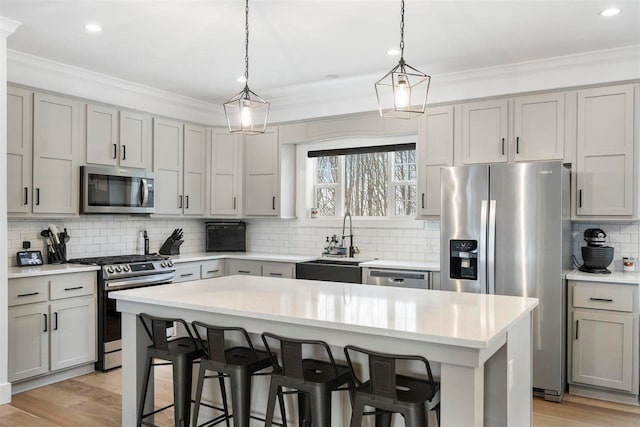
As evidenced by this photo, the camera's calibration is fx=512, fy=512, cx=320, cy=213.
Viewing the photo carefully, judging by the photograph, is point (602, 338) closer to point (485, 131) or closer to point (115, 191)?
point (485, 131)

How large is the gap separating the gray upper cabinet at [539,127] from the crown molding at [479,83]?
0.12m

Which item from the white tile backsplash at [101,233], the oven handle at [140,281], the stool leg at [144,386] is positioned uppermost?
the white tile backsplash at [101,233]

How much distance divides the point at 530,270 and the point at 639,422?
118 centimetres

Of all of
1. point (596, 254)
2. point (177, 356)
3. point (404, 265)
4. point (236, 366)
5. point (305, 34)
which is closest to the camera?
point (236, 366)

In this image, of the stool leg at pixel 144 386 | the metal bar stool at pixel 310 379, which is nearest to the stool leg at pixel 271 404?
the metal bar stool at pixel 310 379

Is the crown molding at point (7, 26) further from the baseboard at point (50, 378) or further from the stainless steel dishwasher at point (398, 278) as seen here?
the stainless steel dishwasher at point (398, 278)

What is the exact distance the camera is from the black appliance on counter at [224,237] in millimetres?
6059

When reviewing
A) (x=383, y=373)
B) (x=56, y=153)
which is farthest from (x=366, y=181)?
(x=383, y=373)

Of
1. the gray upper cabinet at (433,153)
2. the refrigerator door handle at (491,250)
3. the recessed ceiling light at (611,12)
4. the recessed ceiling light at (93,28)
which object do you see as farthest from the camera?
the gray upper cabinet at (433,153)

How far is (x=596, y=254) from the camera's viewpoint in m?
3.98

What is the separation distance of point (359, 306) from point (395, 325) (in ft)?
1.43

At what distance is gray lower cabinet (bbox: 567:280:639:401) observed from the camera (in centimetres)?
366

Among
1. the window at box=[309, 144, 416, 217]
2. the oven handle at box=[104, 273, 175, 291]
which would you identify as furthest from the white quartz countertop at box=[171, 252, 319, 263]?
the window at box=[309, 144, 416, 217]

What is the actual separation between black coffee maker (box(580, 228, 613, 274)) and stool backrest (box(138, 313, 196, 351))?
3071 millimetres
